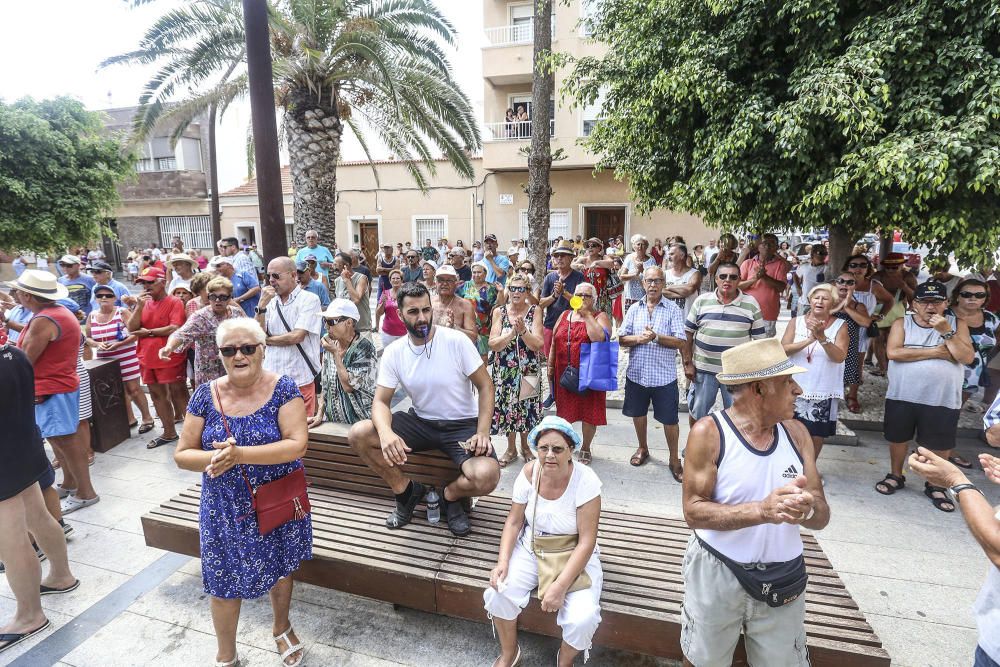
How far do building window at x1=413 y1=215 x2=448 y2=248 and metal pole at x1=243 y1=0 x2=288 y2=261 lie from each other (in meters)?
15.1

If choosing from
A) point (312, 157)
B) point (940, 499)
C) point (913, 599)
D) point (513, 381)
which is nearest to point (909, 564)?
point (913, 599)

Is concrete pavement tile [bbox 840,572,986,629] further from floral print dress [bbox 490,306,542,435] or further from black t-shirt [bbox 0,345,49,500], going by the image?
black t-shirt [bbox 0,345,49,500]

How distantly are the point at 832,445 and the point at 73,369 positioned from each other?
7.18 meters

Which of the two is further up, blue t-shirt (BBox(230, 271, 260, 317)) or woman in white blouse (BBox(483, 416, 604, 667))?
blue t-shirt (BBox(230, 271, 260, 317))

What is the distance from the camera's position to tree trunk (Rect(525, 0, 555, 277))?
8242 millimetres

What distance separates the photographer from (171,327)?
19.0ft

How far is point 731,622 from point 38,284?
15.7 ft

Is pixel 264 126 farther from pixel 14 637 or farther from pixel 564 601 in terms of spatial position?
pixel 564 601

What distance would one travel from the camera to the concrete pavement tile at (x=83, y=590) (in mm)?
3322

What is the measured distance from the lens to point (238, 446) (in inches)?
97.6

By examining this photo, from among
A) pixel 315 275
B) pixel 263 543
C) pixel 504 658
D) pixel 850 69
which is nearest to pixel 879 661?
pixel 504 658

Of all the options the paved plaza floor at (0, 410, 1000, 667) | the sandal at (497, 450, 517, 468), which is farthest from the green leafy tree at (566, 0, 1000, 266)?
the sandal at (497, 450, 517, 468)

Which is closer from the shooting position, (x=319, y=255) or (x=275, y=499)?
(x=275, y=499)

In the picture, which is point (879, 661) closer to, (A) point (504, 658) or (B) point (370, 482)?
(A) point (504, 658)
